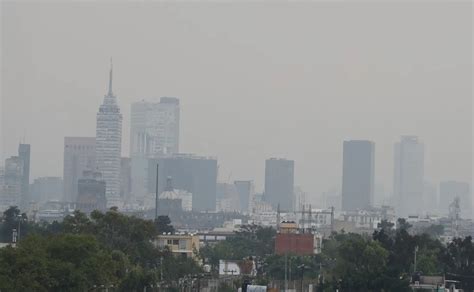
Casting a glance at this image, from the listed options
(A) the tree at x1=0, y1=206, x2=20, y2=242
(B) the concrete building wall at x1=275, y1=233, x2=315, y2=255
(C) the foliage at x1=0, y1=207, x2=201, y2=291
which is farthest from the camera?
(B) the concrete building wall at x1=275, y1=233, x2=315, y2=255

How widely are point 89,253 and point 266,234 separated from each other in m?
73.2

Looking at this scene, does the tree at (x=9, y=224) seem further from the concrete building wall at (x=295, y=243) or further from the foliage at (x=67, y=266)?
the foliage at (x=67, y=266)

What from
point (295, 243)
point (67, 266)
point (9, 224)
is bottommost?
point (67, 266)

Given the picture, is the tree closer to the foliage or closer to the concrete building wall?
the concrete building wall

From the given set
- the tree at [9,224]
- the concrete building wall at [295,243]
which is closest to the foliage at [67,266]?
the tree at [9,224]

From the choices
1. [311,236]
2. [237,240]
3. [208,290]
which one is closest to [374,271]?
[208,290]

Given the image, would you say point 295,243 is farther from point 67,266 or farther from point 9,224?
point 67,266

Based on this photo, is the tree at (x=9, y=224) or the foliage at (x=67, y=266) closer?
the foliage at (x=67, y=266)

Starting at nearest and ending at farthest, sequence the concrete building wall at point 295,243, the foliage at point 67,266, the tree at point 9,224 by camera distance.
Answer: the foliage at point 67,266 → the tree at point 9,224 → the concrete building wall at point 295,243

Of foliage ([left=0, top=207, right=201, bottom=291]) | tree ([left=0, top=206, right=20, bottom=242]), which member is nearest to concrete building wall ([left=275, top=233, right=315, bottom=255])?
tree ([left=0, top=206, right=20, bottom=242])

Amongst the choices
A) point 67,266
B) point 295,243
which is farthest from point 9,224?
point 67,266

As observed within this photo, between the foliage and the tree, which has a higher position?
the tree

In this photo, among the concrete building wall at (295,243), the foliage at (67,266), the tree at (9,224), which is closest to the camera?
the foliage at (67,266)

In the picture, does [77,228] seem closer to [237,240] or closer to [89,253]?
[89,253]
